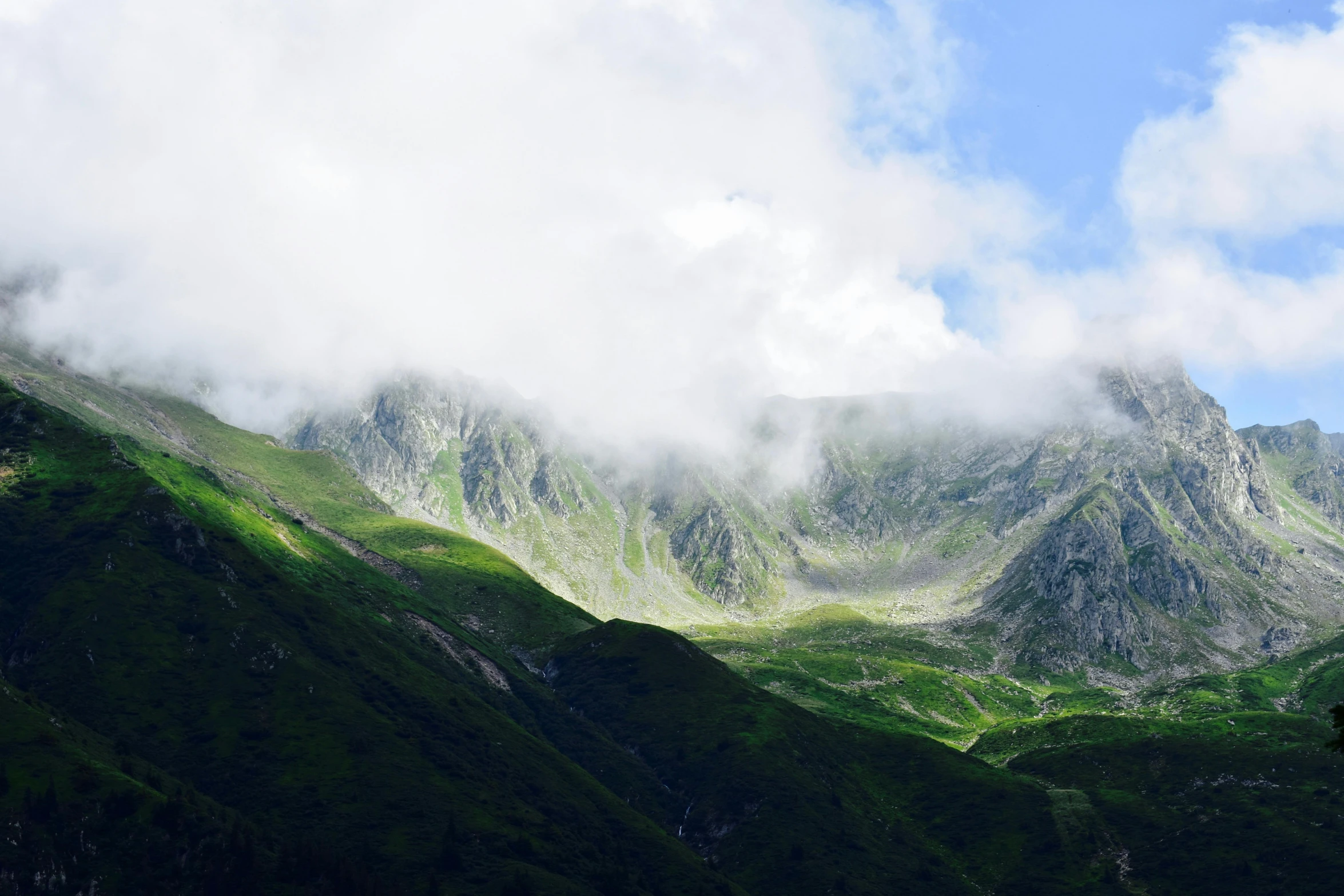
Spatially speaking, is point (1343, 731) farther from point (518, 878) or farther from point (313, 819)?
point (313, 819)

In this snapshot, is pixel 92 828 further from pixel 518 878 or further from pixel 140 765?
pixel 518 878

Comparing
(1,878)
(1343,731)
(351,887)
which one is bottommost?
(1,878)

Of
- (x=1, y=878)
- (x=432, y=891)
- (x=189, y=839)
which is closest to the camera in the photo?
(x=1, y=878)

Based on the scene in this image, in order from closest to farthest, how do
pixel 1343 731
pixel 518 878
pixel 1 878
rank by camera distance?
pixel 1343 731, pixel 1 878, pixel 518 878

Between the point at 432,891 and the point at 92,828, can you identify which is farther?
the point at 432,891

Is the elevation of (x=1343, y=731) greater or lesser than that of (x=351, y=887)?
greater

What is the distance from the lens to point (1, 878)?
149375 mm

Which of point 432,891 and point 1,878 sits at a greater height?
point 432,891

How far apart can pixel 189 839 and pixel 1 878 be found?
2883 cm

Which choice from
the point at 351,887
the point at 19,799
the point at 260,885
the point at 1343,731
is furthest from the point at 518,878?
the point at 1343,731

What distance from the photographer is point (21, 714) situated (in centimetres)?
17938

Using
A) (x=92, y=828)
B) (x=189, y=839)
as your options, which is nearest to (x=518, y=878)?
(x=189, y=839)

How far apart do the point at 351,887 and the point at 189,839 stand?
102ft

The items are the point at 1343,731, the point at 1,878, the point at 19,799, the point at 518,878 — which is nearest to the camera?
the point at 1343,731
